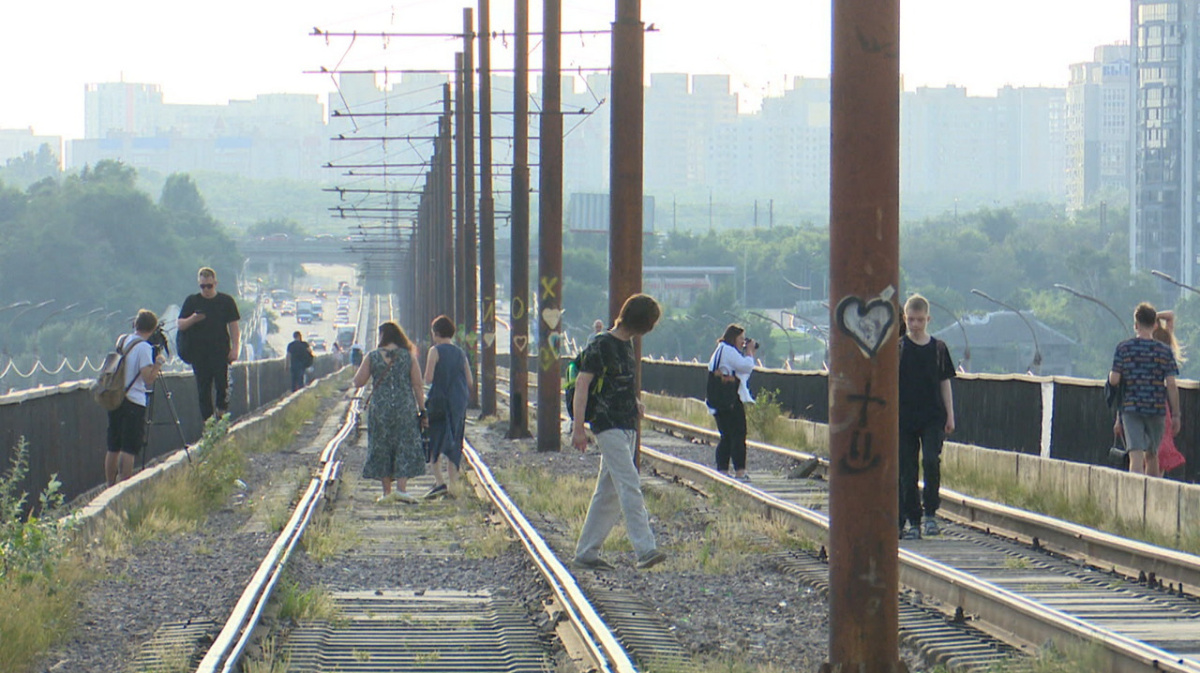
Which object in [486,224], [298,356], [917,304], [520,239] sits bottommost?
[298,356]

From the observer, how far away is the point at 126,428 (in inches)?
657

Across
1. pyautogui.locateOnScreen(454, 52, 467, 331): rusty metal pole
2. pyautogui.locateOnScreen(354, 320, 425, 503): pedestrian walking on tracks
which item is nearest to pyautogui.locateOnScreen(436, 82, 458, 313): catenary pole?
pyautogui.locateOnScreen(454, 52, 467, 331): rusty metal pole

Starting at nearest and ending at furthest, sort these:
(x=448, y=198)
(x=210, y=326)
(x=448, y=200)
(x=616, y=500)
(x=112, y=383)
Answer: (x=616, y=500) → (x=112, y=383) → (x=210, y=326) → (x=448, y=200) → (x=448, y=198)

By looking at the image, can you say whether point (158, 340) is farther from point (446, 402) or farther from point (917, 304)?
point (917, 304)

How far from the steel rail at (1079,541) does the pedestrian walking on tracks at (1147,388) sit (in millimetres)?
1381

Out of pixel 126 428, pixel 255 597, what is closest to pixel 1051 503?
pixel 255 597

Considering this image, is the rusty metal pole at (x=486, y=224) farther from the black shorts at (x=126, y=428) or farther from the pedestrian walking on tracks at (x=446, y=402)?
the black shorts at (x=126, y=428)

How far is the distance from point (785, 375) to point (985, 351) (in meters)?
101

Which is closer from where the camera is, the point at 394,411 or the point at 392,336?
the point at 392,336

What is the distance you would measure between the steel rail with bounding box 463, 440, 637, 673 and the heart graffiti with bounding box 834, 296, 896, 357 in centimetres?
192

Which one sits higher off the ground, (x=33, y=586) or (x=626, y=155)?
(x=626, y=155)

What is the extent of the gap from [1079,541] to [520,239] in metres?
18.8

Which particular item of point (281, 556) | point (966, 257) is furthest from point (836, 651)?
point (966, 257)

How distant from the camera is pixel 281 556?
12.6m
